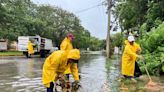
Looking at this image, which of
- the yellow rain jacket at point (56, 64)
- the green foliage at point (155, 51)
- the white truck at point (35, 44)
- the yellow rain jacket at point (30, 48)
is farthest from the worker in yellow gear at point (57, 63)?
the white truck at point (35, 44)

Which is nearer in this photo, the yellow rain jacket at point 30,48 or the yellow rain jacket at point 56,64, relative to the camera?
the yellow rain jacket at point 56,64

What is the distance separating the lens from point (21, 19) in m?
59.5

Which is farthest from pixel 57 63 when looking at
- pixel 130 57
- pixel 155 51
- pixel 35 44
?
pixel 35 44

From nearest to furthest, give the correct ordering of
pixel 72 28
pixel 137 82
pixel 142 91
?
pixel 142 91
pixel 137 82
pixel 72 28

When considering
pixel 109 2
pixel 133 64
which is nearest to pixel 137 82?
pixel 133 64

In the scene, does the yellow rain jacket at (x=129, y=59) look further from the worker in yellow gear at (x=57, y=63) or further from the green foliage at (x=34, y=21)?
the green foliage at (x=34, y=21)

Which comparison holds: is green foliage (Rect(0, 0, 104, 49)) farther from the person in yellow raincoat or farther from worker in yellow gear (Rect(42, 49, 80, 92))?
worker in yellow gear (Rect(42, 49, 80, 92))

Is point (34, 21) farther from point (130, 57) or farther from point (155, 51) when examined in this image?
point (130, 57)

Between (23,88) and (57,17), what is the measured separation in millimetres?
68088

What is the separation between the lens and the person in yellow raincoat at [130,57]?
1375 cm

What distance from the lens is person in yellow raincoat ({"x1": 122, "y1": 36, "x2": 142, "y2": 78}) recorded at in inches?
541

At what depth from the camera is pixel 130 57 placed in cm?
1415

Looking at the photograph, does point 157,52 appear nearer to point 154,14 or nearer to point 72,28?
point 154,14

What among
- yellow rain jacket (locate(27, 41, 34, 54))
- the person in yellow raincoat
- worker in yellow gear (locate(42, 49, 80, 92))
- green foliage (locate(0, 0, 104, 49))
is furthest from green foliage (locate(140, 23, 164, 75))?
green foliage (locate(0, 0, 104, 49))
